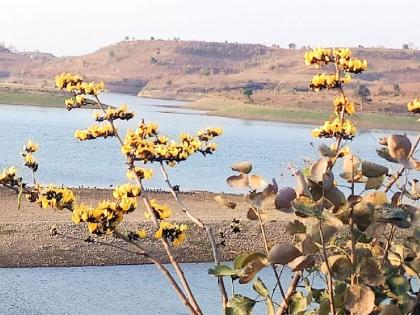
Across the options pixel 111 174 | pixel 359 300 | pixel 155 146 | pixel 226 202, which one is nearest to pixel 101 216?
pixel 226 202

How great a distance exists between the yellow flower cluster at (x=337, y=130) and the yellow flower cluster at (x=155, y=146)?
0.39m

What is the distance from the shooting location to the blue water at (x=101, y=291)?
14383mm

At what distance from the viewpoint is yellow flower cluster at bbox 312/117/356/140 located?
2.76m

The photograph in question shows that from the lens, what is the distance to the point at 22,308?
46.7 ft

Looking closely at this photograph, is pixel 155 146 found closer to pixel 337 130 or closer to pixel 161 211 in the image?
pixel 161 211

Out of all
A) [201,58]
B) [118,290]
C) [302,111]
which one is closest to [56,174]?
[118,290]

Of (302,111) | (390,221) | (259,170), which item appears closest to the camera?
(390,221)

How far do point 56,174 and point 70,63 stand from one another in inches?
4801

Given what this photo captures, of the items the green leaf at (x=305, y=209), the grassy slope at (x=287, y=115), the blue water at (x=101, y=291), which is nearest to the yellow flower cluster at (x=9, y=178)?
the green leaf at (x=305, y=209)

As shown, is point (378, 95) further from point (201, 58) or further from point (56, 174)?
point (201, 58)

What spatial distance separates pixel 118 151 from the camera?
1587 inches

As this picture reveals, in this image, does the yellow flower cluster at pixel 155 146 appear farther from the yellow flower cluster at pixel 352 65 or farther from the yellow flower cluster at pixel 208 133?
the yellow flower cluster at pixel 352 65

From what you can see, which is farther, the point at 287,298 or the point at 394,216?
the point at 287,298

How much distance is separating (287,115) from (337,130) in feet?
212
